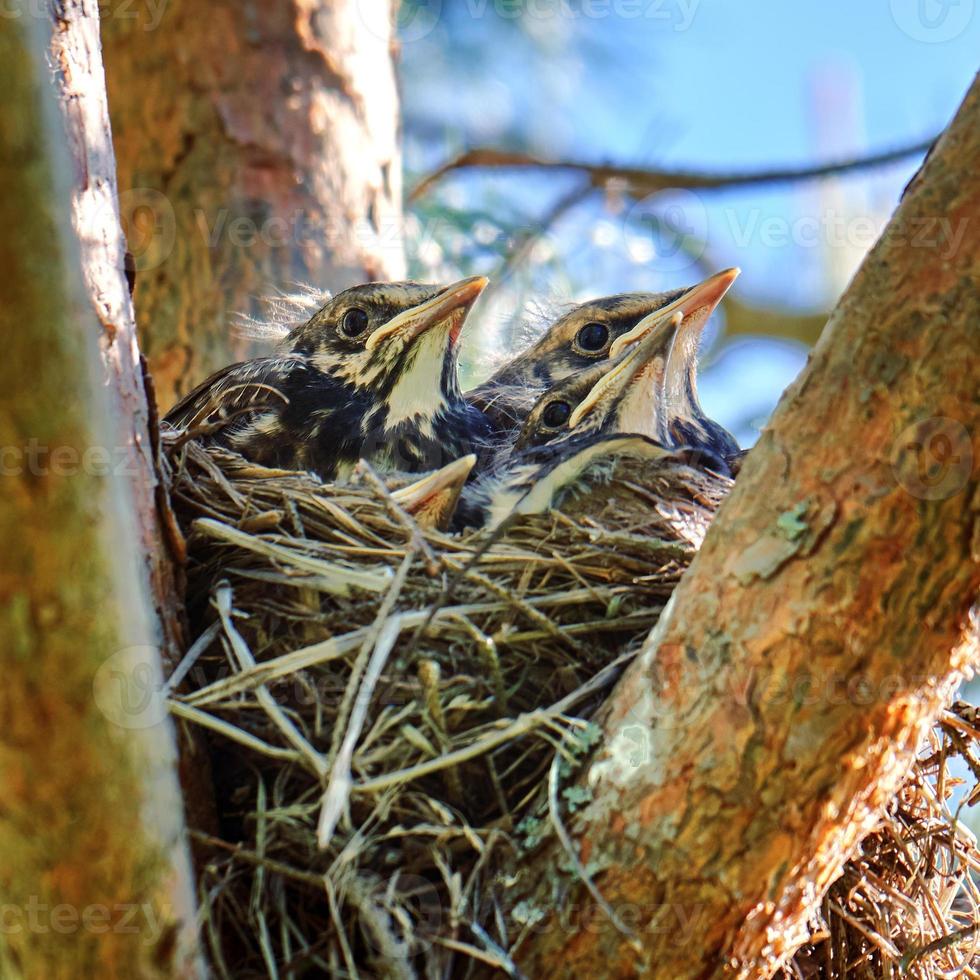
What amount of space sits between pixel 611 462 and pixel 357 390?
80 centimetres

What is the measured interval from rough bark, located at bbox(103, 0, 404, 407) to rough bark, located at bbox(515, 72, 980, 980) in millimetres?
2145

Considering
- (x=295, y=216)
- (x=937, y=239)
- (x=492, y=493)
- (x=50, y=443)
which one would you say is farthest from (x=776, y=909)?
(x=295, y=216)

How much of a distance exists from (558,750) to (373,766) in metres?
0.27

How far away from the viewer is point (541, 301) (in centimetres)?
415

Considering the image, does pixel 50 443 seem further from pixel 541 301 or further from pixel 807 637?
pixel 541 301

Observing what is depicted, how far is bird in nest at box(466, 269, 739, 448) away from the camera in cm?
296

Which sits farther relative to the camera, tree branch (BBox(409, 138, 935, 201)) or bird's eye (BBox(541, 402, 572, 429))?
tree branch (BBox(409, 138, 935, 201))

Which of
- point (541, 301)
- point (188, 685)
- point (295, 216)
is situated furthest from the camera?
point (541, 301)

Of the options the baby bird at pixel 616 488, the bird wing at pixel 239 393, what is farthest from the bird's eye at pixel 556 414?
the bird wing at pixel 239 393
